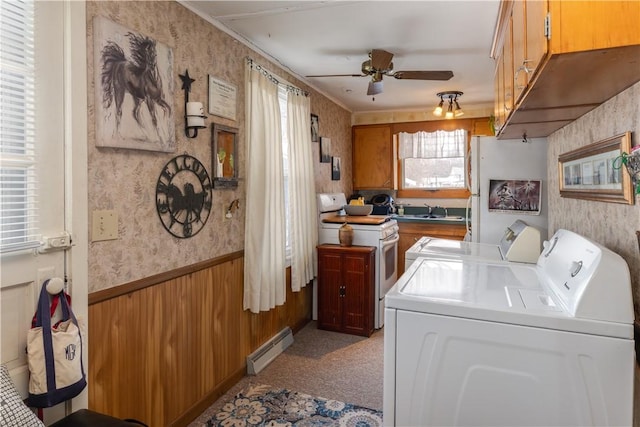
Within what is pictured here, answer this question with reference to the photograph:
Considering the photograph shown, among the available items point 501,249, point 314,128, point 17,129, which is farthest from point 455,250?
point 17,129

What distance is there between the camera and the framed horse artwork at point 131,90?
A: 1.61m

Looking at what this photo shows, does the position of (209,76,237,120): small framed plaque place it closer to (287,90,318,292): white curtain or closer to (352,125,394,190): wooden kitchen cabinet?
(287,90,318,292): white curtain

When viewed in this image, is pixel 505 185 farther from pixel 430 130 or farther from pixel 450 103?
pixel 430 130

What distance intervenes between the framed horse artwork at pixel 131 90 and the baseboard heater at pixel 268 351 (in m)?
1.61

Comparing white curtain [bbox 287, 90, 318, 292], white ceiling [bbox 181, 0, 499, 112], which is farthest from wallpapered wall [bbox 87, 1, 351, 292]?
white curtain [bbox 287, 90, 318, 292]

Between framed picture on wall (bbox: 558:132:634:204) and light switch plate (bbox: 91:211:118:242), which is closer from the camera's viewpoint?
framed picture on wall (bbox: 558:132:634:204)

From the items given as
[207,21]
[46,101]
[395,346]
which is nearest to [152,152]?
[46,101]

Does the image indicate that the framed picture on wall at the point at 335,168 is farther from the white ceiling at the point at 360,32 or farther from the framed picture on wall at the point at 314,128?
the white ceiling at the point at 360,32

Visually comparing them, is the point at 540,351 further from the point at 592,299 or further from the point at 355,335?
the point at 355,335

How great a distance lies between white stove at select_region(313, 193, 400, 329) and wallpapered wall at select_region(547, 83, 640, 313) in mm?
1572

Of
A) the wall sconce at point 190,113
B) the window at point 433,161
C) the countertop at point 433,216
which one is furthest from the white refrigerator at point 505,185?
the wall sconce at point 190,113

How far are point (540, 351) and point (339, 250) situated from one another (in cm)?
233

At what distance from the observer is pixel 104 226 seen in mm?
1641

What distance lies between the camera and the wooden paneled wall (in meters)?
1.67
